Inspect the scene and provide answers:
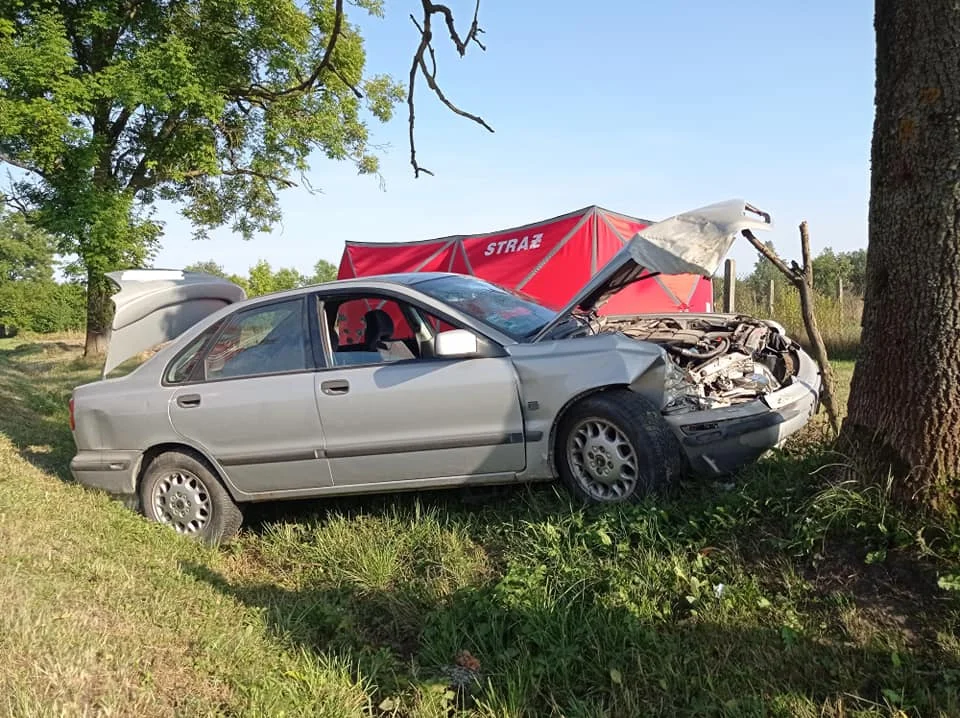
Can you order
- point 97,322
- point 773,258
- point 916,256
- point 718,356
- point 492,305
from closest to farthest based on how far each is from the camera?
point 916,256 < point 718,356 < point 492,305 < point 773,258 < point 97,322

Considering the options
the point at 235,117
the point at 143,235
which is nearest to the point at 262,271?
the point at 235,117

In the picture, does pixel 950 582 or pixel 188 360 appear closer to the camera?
pixel 950 582

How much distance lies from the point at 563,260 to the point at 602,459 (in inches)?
299

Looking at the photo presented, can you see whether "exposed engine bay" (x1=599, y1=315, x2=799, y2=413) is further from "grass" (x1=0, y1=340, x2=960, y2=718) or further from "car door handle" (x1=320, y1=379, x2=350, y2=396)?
"car door handle" (x1=320, y1=379, x2=350, y2=396)

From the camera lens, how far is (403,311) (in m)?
5.29

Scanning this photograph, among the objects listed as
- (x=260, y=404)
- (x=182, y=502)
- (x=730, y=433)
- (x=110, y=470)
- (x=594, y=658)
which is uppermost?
(x=260, y=404)

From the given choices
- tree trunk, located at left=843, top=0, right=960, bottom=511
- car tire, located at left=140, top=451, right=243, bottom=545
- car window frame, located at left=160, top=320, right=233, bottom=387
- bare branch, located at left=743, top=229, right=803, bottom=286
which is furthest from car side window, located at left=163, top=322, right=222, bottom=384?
tree trunk, located at left=843, top=0, right=960, bottom=511

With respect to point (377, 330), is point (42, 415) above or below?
below

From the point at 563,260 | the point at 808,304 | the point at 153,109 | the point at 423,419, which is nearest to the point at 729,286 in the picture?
the point at 563,260

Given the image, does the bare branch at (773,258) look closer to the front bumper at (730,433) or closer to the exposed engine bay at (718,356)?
the exposed engine bay at (718,356)

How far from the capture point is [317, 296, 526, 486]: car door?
4.39 m

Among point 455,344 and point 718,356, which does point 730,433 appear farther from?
point 455,344

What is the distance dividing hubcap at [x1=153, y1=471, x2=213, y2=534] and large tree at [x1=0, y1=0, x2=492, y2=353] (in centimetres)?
951

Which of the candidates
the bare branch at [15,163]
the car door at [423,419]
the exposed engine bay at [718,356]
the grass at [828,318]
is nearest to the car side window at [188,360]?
the car door at [423,419]
